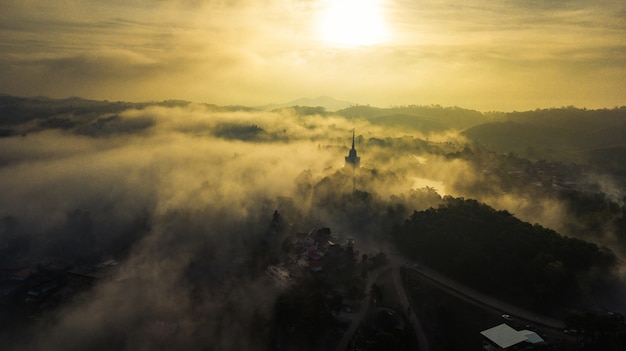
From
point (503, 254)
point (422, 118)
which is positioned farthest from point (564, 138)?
point (503, 254)

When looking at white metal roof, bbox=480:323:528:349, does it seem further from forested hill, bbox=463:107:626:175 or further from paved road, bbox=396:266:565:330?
forested hill, bbox=463:107:626:175

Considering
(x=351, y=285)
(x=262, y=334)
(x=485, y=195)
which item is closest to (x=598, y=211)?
(x=485, y=195)

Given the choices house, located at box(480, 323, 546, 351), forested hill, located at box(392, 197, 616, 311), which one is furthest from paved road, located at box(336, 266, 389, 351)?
house, located at box(480, 323, 546, 351)

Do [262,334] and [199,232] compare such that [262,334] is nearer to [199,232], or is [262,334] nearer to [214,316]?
[214,316]

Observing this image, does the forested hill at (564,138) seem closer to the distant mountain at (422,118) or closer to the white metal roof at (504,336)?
the distant mountain at (422,118)

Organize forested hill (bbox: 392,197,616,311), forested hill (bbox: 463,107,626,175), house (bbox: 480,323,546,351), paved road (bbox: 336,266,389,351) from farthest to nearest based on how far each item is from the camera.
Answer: forested hill (bbox: 463,107,626,175), forested hill (bbox: 392,197,616,311), paved road (bbox: 336,266,389,351), house (bbox: 480,323,546,351)

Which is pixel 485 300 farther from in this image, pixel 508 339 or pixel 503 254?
pixel 508 339
